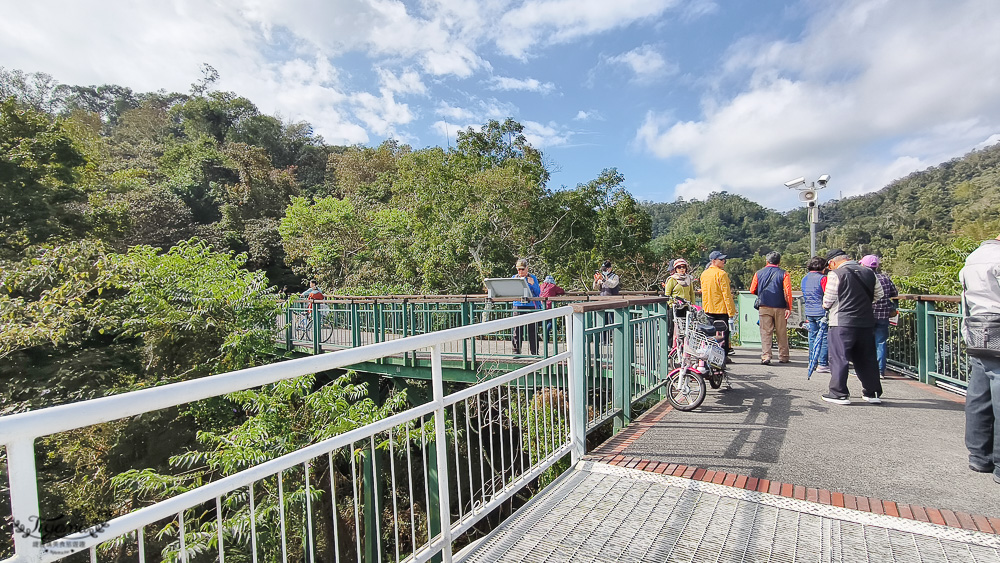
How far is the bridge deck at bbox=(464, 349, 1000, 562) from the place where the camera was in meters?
2.60

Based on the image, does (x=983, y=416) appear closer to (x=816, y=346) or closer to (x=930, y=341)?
(x=816, y=346)

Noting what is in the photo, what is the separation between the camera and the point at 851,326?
5.03 metres

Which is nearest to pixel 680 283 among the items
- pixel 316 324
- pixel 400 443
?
pixel 400 443

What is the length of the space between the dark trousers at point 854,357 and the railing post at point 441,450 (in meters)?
4.52

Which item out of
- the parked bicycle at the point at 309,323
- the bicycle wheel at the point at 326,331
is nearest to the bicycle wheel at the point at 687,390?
the parked bicycle at the point at 309,323

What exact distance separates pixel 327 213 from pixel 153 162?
3092cm

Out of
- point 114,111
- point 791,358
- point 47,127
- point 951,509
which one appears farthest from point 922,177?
point 114,111

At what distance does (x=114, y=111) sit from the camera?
7612cm

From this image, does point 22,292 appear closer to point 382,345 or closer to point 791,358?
point 382,345

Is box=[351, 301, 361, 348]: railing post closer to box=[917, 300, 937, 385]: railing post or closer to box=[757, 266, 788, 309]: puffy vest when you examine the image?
box=[757, 266, 788, 309]: puffy vest

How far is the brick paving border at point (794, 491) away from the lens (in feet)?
9.25

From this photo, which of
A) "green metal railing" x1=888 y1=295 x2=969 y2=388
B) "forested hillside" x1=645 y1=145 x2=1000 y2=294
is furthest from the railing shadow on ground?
"forested hillside" x1=645 y1=145 x2=1000 y2=294

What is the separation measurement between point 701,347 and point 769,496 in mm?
2141

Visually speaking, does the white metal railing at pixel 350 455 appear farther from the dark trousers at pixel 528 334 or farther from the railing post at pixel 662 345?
the dark trousers at pixel 528 334
